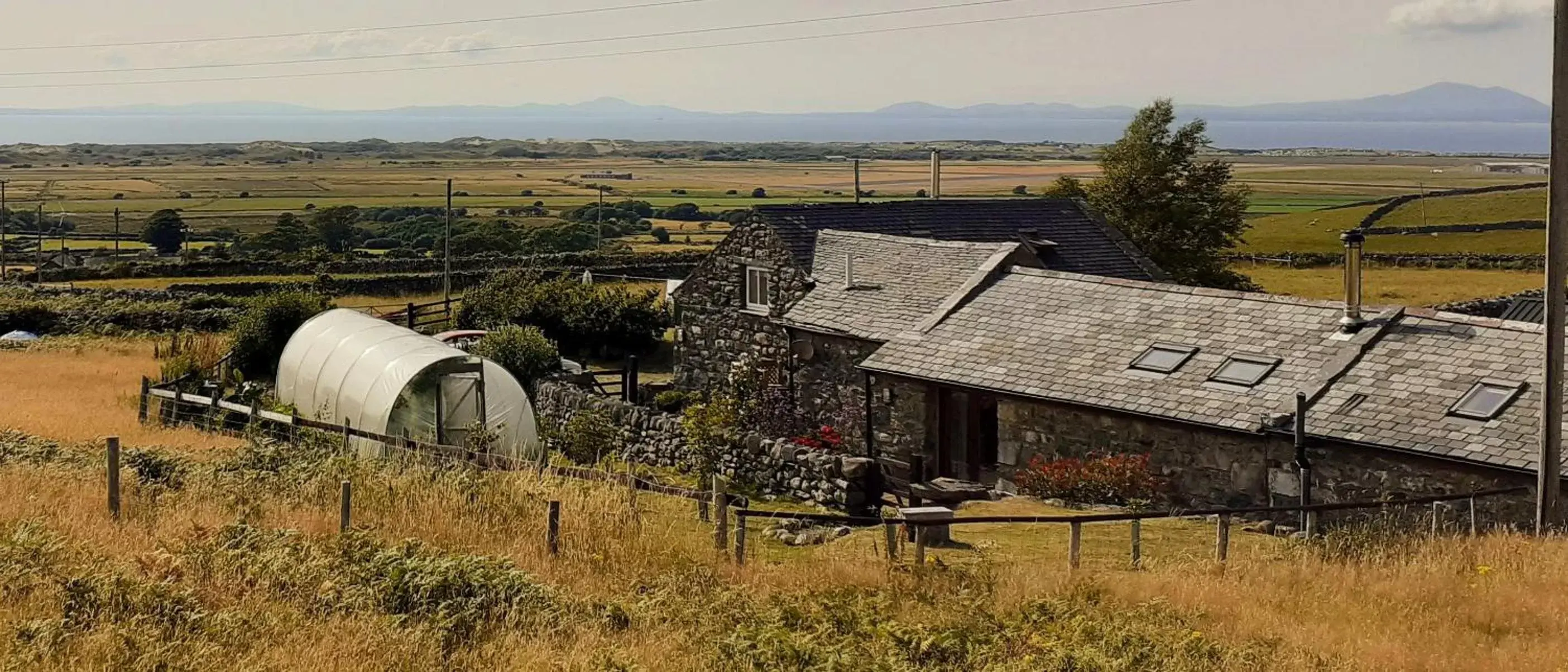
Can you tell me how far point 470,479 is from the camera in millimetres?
17078

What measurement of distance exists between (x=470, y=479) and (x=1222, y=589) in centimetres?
865

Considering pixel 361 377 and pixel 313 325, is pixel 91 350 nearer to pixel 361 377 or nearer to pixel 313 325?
pixel 313 325

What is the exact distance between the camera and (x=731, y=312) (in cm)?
3188

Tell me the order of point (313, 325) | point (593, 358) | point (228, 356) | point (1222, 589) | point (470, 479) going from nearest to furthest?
point (1222, 589), point (470, 479), point (313, 325), point (228, 356), point (593, 358)

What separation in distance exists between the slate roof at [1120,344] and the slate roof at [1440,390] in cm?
63

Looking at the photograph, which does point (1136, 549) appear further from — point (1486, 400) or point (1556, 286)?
point (1486, 400)

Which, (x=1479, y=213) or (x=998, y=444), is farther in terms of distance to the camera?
(x=1479, y=213)

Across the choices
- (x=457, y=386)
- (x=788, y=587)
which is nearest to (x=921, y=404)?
(x=457, y=386)

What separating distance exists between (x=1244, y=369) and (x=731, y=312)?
13754 mm

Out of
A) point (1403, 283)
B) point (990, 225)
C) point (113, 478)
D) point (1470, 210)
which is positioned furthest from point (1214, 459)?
point (1470, 210)

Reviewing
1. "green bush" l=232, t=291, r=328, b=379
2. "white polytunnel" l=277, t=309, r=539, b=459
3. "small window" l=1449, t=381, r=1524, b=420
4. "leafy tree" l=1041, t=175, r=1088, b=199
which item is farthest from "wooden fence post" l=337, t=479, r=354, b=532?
"leafy tree" l=1041, t=175, r=1088, b=199

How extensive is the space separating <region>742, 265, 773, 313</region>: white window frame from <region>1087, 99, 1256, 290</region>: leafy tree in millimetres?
19134

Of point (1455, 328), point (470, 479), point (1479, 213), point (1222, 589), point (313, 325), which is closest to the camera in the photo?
point (1222, 589)

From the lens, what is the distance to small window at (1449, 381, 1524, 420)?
17.5 meters
